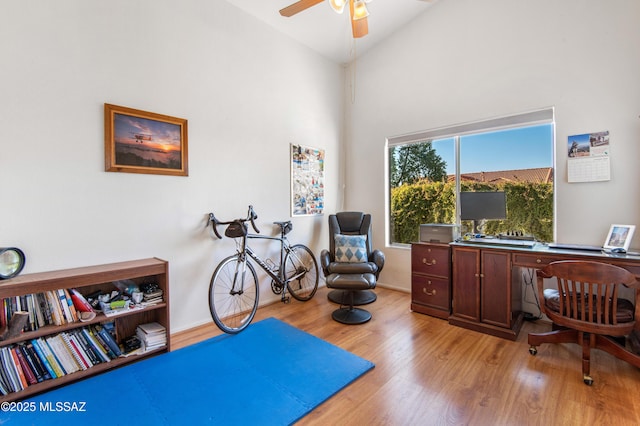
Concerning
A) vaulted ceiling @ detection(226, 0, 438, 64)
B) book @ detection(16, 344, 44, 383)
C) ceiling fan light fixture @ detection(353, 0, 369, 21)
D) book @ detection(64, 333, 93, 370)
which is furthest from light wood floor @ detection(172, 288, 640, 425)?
vaulted ceiling @ detection(226, 0, 438, 64)

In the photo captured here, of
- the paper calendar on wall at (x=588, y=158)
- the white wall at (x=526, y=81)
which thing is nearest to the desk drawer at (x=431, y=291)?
the white wall at (x=526, y=81)

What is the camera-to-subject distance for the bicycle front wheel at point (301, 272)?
3.73 meters

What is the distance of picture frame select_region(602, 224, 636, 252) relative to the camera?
234 centimetres

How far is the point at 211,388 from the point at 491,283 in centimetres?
258

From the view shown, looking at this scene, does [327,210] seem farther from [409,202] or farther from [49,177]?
[49,177]

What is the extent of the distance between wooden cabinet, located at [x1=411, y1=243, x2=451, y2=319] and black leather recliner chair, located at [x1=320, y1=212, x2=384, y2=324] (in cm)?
43

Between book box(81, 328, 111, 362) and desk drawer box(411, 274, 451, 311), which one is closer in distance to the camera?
book box(81, 328, 111, 362)

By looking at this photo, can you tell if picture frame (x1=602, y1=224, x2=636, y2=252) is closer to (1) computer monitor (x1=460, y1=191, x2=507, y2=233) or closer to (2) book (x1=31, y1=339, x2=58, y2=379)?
(1) computer monitor (x1=460, y1=191, x2=507, y2=233)

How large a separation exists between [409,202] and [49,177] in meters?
3.87

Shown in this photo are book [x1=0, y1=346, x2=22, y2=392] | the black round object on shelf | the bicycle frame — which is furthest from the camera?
the bicycle frame

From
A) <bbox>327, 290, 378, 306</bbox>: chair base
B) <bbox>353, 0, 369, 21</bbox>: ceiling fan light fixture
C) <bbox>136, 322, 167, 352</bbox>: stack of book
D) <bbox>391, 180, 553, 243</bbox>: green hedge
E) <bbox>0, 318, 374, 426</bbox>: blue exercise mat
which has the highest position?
<bbox>353, 0, 369, 21</bbox>: ceiling fan light fixture

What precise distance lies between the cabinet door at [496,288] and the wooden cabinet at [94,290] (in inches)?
115

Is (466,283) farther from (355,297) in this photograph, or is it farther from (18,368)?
(18,368)

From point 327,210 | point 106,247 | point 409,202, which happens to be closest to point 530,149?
point 409,202
